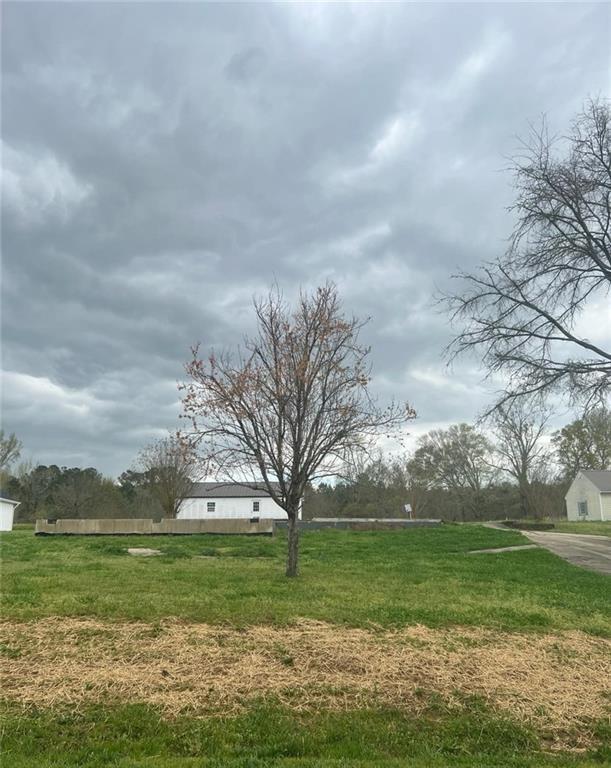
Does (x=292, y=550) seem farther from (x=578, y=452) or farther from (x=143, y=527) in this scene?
(x=578, y=452)

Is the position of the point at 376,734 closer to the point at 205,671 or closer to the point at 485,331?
the point at 205,671

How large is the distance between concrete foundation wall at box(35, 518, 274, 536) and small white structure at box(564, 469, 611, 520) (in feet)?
110

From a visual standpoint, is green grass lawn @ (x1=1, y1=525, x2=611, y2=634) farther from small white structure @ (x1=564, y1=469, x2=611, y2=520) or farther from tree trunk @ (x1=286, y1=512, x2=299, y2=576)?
small white structure @ (x1=564, y1=469, x2=611, y2=520)

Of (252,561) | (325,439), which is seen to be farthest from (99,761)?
(252,561)

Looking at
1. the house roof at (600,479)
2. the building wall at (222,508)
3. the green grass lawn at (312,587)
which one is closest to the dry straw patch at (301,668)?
the green grass lawn at (312,587)

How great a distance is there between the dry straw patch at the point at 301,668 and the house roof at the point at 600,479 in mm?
44116

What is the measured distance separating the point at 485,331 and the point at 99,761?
12.2m

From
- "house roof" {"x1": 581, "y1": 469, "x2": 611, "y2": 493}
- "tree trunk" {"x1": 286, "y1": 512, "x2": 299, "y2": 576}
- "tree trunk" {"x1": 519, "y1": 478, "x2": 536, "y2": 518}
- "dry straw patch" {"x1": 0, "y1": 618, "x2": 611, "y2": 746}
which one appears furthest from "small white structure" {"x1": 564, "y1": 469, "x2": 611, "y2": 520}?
"dry straw patch" {"x1": 0, "y1": 618, "x2": 611, "y2": 746}

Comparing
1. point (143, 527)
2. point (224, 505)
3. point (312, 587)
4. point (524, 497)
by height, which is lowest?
point (312, 587)

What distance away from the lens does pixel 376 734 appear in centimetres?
427

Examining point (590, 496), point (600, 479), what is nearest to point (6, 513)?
point (590, 496)

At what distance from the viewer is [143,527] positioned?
2462cm

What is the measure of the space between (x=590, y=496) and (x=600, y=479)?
169 centimetres

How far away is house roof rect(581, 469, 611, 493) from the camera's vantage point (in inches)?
1822
